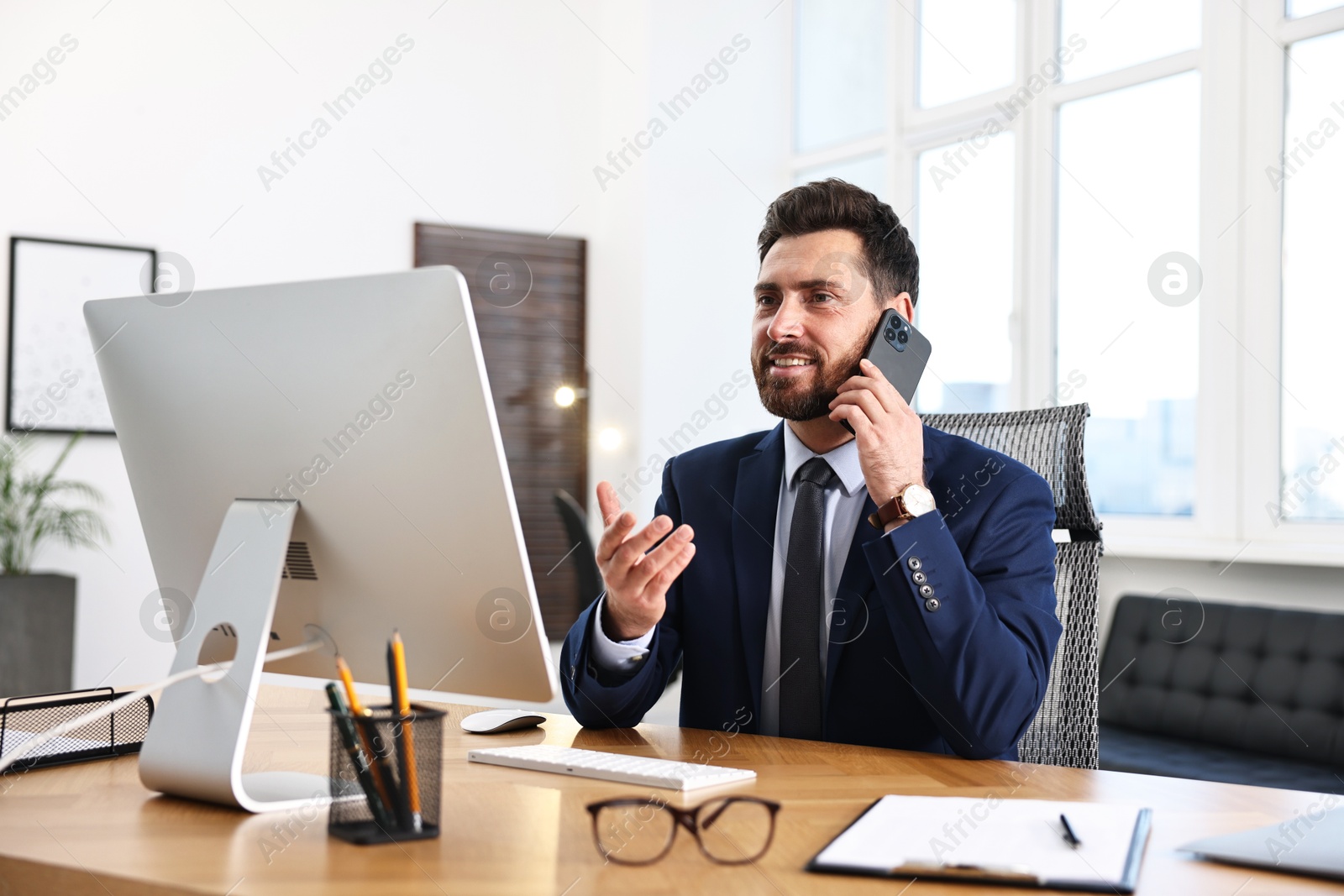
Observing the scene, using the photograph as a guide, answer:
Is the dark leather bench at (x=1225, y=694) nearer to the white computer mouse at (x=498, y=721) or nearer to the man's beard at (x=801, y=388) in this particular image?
the man's beard at (x=801, y=388)

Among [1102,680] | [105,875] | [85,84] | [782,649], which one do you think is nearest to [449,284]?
[105,875]

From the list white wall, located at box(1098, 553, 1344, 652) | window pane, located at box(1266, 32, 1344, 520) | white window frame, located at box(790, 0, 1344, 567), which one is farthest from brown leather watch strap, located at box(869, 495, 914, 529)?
window pane, located at box(1266, 32, 1344, 520)

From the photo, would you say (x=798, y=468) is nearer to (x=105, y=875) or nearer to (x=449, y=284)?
(x=449, y=284)

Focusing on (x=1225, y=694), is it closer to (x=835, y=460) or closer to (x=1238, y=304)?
(x=1238, y=304)

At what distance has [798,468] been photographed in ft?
5.34

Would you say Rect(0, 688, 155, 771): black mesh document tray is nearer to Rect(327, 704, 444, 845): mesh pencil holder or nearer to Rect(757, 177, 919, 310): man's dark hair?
Rect(327, 704, 444, 845): mesh pencil holder

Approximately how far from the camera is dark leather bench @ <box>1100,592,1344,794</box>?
8.92 feet

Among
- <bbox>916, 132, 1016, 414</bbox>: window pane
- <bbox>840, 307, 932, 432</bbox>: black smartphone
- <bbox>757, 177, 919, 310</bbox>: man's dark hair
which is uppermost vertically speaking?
<bbox>916, 132, 1016, 414</bbox>: window pane

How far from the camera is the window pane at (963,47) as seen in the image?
4.37 meters

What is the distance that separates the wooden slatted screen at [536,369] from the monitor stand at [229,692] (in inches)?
152

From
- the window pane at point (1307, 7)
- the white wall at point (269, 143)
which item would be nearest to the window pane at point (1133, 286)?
the window pane at point (1307, 7)

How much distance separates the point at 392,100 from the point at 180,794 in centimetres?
422

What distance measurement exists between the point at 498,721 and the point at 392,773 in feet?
1.64

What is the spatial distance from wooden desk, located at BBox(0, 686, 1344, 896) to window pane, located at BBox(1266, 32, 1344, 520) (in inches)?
95.0
